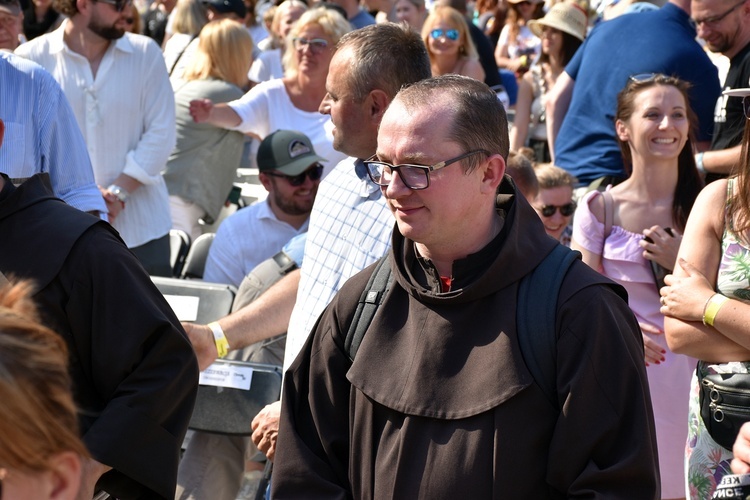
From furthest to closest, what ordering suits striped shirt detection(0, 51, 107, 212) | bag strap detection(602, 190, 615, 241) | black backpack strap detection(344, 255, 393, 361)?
bag strap detection(602, 190, 615, 241)
striped shirt detection(0, 51, 107, 212)
black backpack strap detection(344, 255, 393, 361)

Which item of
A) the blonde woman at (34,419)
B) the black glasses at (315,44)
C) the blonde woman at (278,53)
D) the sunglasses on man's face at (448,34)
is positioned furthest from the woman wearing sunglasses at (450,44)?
the blonde woman at (34,419)

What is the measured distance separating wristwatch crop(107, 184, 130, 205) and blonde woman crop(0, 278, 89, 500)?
12.8ft

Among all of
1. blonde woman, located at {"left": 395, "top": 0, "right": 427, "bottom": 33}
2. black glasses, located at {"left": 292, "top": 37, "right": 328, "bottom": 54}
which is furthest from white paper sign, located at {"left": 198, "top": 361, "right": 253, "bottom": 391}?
blonde woman, located at {"left": 395, "top": 0, "right": 427, "bottom": 33}

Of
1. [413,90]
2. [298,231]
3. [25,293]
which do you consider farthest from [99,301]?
[298,231]

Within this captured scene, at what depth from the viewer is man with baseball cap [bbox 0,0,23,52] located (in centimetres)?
532

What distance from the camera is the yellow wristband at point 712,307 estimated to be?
10.3ft

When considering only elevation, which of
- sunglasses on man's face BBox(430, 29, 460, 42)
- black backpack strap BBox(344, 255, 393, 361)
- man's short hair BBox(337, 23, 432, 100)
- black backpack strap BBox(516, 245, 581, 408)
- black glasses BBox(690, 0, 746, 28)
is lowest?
sunglasses on man's face BBox(430, 29, 460, 42)

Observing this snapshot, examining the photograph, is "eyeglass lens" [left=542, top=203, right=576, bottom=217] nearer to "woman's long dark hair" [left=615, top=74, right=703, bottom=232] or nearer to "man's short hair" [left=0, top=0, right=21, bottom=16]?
"woman's long dark hair" [left=615, top=74, right=703, bottom=232]

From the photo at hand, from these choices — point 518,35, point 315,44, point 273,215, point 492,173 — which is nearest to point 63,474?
point 492,173

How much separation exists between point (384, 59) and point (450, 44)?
426 cm

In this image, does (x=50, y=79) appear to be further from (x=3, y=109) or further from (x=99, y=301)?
(x=99, y=301)

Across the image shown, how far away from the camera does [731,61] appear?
5172 millimetres

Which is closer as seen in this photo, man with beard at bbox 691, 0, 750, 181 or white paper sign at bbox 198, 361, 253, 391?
white paper sign at bbox 198, 361, 253, 391

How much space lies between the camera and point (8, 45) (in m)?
5.50
